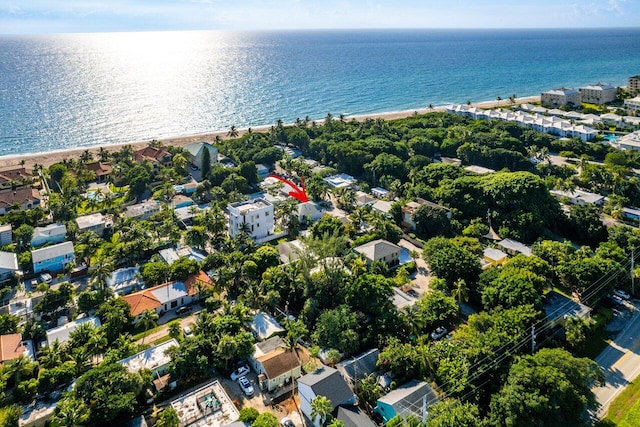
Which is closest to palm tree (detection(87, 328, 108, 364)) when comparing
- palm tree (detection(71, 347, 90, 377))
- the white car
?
palm tree (detection(71, 347, 90, 377))

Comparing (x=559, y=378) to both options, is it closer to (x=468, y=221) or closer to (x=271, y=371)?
(x=271, y=371)

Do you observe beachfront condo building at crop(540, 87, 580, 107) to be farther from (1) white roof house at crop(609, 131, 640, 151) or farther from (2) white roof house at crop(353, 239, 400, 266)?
(2) white roof house at crop(353, 239, 400, 266)

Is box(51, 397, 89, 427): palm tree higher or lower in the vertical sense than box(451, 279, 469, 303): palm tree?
higher

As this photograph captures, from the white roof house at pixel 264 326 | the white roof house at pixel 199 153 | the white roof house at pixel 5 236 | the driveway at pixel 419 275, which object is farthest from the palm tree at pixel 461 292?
the white roof house at pixel 5 236

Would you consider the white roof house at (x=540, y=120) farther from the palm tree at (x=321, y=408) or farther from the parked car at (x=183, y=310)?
the palm tree at (x=321, y=408)

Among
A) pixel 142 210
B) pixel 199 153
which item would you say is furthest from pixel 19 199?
pixel 199 153

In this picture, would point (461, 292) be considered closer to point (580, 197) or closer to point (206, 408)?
point (206, 408)
